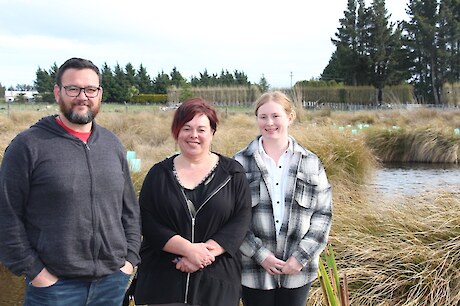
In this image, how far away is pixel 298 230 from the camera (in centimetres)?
238

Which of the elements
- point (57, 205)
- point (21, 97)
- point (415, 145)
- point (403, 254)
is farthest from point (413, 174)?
point (21, 97)

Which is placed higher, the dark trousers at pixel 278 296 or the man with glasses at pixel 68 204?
the man with glasses at pixel 68 204

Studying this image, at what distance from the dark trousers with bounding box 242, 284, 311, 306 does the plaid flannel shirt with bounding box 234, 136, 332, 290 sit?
0.03m

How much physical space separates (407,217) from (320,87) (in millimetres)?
34413

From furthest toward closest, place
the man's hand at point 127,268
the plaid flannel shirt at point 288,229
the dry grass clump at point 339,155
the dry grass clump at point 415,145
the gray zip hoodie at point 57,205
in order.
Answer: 1. the dry grass clump at point 415,145
2. the dry grass clump at point 339,155
3. the plaid flannel shirt at point 288,229
4. the man's hand at point 127,268
5. the gray zip hoodie at point 57,205

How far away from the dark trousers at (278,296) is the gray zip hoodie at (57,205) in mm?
660

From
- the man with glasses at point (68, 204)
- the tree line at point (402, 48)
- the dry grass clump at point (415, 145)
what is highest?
the tree line at point (402, 48)

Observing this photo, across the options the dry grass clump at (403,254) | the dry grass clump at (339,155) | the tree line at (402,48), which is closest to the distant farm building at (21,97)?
the tree line at (402,48)

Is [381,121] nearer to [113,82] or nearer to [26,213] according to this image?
[26,213]

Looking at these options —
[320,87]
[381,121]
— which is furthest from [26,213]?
[320,87]

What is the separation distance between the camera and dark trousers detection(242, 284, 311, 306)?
239 centimetres

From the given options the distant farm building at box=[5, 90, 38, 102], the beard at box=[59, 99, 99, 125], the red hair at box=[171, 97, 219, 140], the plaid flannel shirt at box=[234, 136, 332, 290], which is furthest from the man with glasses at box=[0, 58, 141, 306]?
the distant farm building at box=[5, 90, 38, 102]

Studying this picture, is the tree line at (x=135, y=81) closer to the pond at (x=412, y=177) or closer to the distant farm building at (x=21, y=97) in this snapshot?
the distant farm building at (x=21, y=97)

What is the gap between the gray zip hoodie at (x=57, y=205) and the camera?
1909 mm
